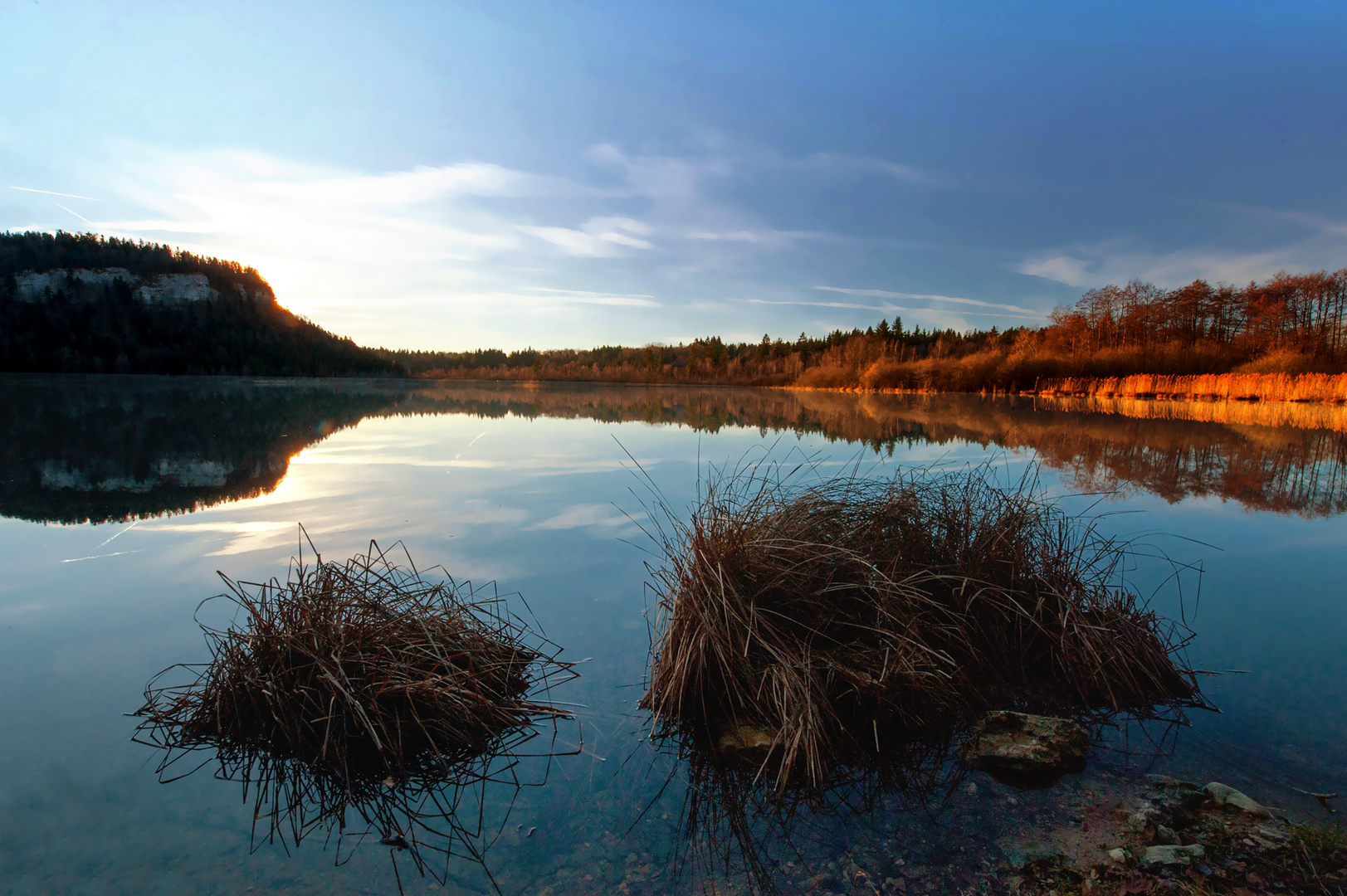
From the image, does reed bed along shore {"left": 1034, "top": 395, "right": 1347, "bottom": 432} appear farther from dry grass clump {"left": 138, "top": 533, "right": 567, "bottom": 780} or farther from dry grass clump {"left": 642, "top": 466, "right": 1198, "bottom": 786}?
dry grass clump {"left": 138, "top": 533, "right": 567, "bottom": 780}

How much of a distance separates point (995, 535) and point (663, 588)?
2176 millimetres

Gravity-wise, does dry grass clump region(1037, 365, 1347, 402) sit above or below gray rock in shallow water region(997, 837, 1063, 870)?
above

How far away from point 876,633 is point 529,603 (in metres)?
2.26

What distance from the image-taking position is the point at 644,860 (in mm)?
2023

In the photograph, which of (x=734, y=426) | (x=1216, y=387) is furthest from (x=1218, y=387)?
(x=734, y=426)

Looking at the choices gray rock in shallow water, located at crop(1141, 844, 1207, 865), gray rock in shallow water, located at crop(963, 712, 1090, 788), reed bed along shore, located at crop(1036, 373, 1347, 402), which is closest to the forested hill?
reed bed along shore, located at crop(1036, 373, 1347, 402)

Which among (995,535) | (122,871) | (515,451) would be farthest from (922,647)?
(515,451)

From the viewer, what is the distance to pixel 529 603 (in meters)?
4.16

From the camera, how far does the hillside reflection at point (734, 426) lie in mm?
7898

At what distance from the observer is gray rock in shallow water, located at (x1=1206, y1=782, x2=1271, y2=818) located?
7.00 ft

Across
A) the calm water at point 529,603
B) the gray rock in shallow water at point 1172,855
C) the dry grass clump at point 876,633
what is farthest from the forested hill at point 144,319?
the gray rock in shallow water at point 1172,855

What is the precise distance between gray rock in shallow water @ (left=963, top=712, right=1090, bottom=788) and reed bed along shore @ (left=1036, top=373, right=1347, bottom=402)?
31160 millimetres

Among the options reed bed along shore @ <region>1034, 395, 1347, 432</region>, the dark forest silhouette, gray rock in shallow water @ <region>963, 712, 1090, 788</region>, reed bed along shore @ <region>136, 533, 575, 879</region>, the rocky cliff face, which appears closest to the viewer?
reed bed along shore @ <region>136, 533, 575, 879</region>

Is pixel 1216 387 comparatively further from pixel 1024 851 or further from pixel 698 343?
pixel 698 343
